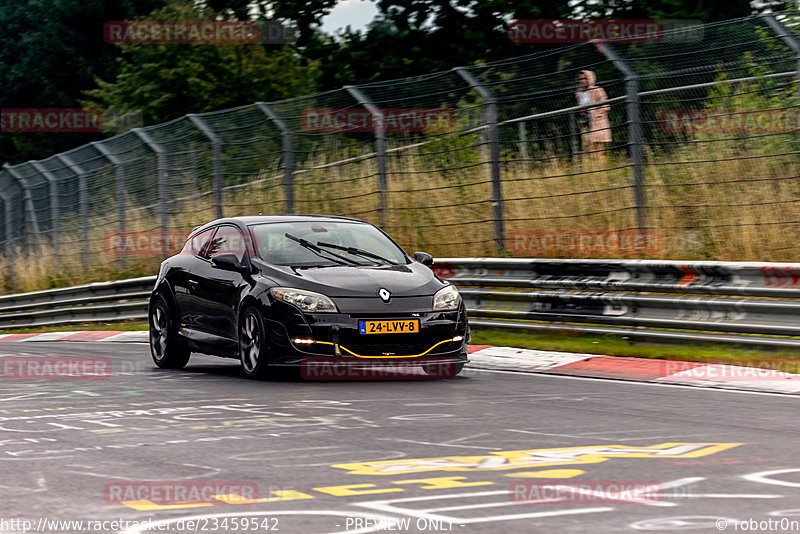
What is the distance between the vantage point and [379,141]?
16.4 meters

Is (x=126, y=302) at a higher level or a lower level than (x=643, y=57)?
lower

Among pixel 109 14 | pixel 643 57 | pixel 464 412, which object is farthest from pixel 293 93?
pixel 464 412

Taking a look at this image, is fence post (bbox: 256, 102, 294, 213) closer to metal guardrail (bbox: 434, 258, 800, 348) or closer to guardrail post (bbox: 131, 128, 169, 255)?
guardrail post (bbox: 131, 128, 169, 255)

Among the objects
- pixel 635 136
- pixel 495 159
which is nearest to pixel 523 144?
pixel 495 159

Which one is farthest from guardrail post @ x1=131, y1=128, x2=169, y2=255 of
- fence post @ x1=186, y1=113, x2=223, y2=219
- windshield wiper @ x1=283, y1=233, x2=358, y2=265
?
windshield wiper @ x1=283, y1=233, x2=358, y2=265

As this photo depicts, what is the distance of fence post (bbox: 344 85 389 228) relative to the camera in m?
16.3

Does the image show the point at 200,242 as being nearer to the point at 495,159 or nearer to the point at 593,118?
the point at 495,159

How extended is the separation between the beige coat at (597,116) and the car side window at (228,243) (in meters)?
4.34

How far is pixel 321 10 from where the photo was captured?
133 feet

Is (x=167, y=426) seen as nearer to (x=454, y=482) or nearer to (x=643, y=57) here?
(x=454, y=482)

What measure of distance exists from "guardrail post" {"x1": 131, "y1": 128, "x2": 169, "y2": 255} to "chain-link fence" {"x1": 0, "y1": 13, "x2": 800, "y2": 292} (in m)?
1.64

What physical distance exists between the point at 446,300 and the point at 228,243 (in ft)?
7.80

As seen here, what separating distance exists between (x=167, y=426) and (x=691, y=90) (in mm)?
7657

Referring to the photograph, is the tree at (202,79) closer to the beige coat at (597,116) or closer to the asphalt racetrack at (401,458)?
the beige coat at (597,116)
